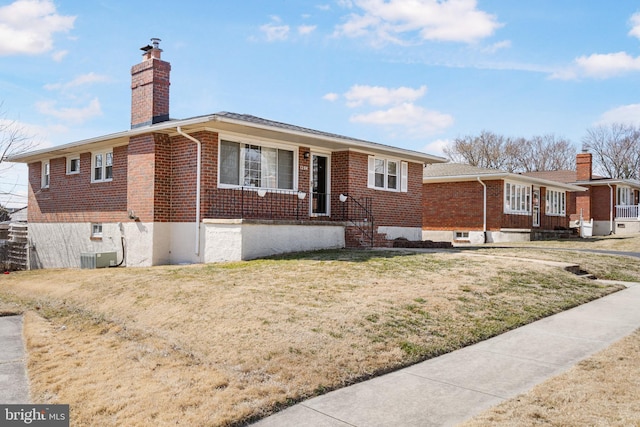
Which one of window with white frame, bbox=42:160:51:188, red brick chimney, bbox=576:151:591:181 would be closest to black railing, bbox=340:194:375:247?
window with white frame, bbox=42:160:51:188

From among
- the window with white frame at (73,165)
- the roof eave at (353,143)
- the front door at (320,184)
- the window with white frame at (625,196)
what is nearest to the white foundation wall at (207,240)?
the front door at (320,184)

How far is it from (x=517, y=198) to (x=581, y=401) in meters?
22.5

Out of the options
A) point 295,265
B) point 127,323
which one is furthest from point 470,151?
point 127,323

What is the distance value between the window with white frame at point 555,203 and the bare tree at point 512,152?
21.1 meters

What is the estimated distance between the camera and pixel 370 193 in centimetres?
1745

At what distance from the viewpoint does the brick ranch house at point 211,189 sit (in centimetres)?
1346

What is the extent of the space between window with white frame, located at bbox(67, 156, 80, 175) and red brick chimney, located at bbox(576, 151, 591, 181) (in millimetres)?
30358

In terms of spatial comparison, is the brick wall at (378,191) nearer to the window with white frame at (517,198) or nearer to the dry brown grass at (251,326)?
the dry brown grass at (251,326)

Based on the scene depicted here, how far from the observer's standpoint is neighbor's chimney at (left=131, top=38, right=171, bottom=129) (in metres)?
14.7

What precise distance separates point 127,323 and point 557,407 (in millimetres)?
5897

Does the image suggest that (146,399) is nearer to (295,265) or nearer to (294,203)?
(295,265)

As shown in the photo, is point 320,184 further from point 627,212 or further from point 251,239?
point 627,212

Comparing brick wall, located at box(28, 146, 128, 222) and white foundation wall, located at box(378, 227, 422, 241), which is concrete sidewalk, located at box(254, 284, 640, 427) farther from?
brick wall, located at box(28, 146, 128, 222)

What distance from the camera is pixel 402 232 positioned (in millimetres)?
18672
